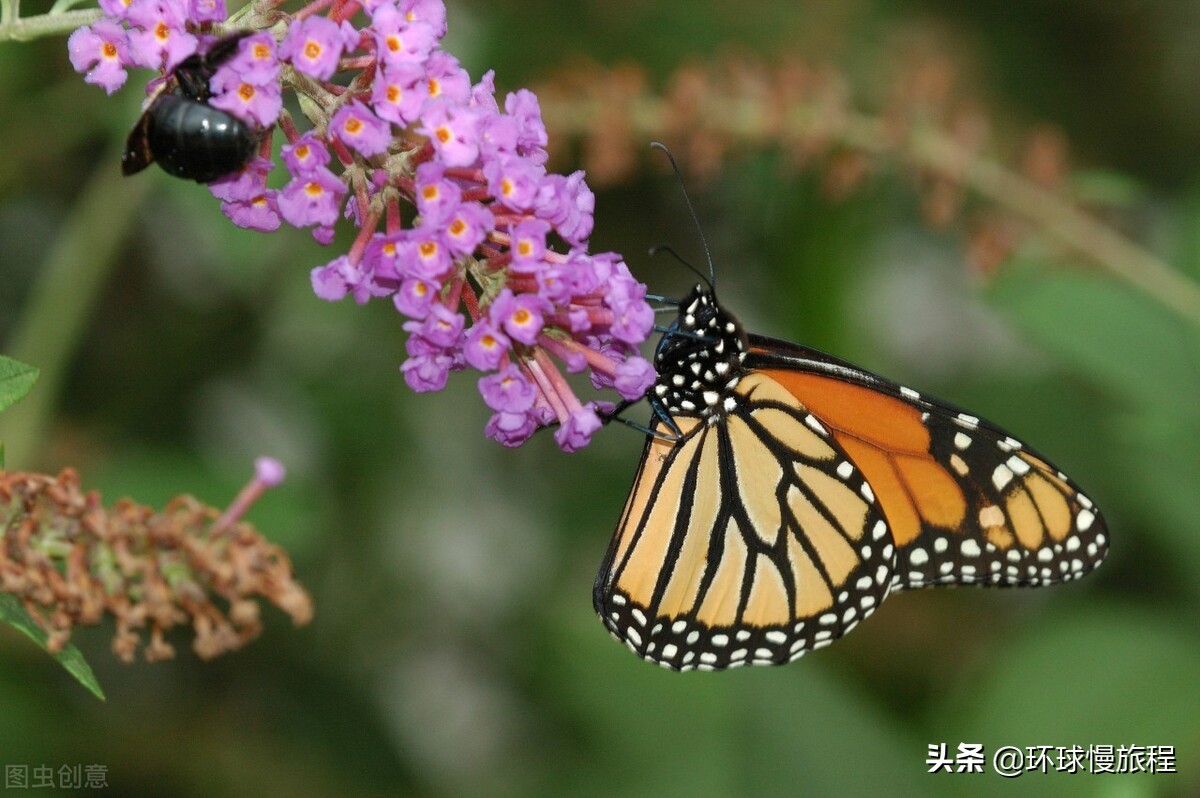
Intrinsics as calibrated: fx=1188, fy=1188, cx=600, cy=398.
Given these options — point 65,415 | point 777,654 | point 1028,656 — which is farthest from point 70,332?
point 1028,656

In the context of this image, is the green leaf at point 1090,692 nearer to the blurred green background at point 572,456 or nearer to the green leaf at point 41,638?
the blurred green background at point 572,456

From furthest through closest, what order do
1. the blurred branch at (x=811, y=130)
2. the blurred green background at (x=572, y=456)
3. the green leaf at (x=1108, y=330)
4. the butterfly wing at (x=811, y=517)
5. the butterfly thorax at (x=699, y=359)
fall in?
the blurred green background at (x=572, y=456)
the green leaf at (x=1108, y=330)
the blurred branch at (x=811, y=130)
the butterfly wing at (x=811, y=517)
the butterfly thorax at (x=699, y=359)

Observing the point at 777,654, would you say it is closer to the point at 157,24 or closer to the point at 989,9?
the point at 157,24

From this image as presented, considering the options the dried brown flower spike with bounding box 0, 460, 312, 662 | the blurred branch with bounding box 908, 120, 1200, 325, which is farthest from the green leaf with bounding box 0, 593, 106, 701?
the blurred branch with bounding box 908, 120, 1200, 325

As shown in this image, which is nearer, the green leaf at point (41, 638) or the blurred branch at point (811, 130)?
the green leaf at point (41, 638)

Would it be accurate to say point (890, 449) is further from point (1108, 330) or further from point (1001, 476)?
point (1108, 330)

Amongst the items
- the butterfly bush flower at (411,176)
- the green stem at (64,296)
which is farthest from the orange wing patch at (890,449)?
the green stem at (64,296)
